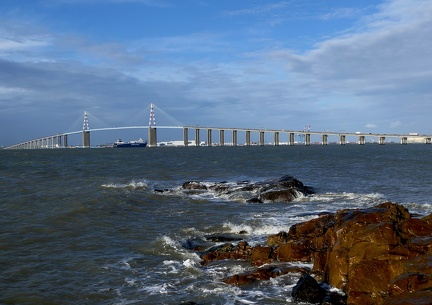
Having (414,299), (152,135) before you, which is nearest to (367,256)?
(414,299)

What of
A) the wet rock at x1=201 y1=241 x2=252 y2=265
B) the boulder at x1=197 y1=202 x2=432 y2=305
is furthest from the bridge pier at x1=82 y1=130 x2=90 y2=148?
the boulder at x1=197 y1=202 x2=432 y2=305

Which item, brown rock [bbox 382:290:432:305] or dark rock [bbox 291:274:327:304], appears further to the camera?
dark rock [bbox 291:274:327:304]

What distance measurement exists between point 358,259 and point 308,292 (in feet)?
3.73

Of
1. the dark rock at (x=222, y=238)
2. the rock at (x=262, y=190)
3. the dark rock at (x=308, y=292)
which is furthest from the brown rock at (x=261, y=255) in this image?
the rock at (x=262, y=190)

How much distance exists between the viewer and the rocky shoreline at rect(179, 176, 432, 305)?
7.26 meters

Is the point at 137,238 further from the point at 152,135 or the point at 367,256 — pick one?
the point at 152,135

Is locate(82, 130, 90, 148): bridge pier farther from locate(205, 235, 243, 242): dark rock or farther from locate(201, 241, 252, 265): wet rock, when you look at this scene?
locate(201, 241, 252, 265): wet rock

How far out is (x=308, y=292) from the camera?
845cm

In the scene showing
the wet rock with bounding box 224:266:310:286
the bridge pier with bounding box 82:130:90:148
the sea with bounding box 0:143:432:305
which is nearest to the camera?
the sea with bounding box 0:143:432:305

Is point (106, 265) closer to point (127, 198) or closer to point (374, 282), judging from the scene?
point (374, 282)

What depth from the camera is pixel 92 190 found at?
27750 millimetres

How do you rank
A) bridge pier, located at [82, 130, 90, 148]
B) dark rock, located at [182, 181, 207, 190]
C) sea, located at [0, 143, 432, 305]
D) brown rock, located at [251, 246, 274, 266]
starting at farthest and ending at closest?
bridge pier, located at [82, 130, 90, 148]
dark rock, located at [182, 181, 207, 190]
brown rock, located at [251, 246, 274, 266]
sea, located at [0, 143, 432, 305]

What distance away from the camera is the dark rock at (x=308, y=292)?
328 inches

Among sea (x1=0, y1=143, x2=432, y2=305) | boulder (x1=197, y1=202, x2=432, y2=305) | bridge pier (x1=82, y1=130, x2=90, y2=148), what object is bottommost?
sea (x1=0, y1=143, x2=432, y2=305)
